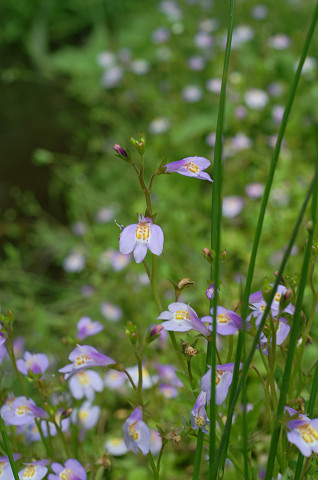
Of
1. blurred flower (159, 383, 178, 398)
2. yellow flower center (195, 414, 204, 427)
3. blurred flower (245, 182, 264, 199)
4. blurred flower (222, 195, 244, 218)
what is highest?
blurred flower (245, 182, 264, 199)

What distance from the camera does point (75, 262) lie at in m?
2.46

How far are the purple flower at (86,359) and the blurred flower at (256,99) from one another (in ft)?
7.09

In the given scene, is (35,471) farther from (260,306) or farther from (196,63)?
(196,63)

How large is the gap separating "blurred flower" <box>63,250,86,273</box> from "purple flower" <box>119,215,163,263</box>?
67.2 inches

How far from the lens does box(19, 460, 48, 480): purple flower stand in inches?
32.1

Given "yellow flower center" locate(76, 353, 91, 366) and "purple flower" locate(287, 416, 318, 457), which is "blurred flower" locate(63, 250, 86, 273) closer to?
"yellow flower center" locate(76, 353, 91, 366)

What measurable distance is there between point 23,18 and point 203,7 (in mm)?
1845

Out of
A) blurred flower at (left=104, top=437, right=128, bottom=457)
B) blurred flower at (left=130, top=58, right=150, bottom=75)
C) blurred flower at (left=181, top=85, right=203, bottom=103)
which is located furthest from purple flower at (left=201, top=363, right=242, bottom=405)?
blurred flower at (left=130, top=58, right=150, bottom=75)

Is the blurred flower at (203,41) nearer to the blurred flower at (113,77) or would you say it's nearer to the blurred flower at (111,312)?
the blurred flower at (113,77)

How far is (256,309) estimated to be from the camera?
768 mm

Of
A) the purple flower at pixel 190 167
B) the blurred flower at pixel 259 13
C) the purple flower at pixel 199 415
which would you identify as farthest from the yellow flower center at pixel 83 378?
the blurred flower at pixel 259 13

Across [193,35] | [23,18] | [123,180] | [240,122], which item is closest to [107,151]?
[123,180]

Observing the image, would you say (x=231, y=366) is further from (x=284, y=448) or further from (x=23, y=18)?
(x=23, y=18)

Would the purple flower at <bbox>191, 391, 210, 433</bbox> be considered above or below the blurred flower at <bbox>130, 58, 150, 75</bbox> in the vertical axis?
below
